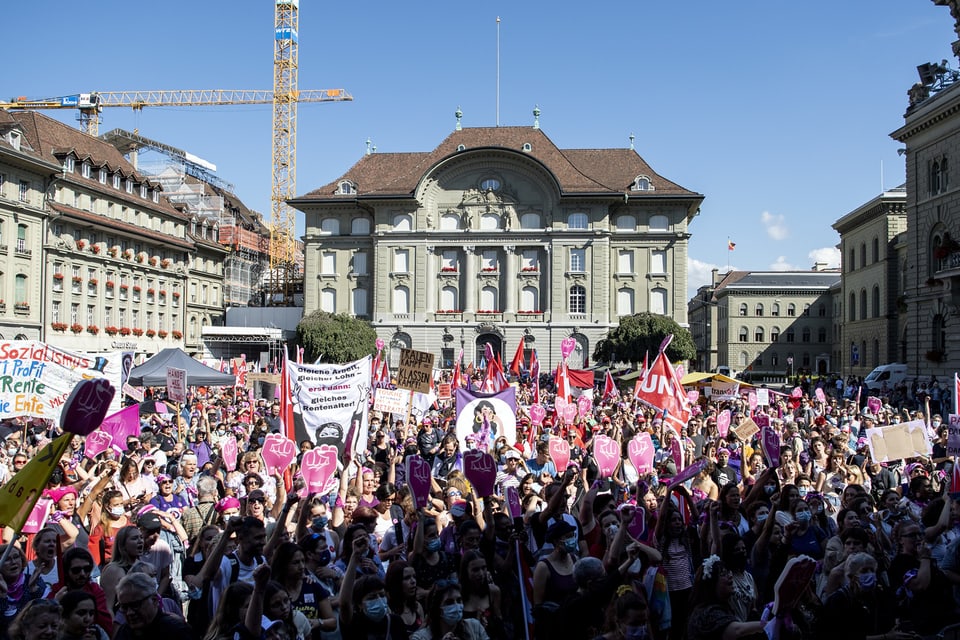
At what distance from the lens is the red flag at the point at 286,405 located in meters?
14.1

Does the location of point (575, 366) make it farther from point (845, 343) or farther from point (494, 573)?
point (494, 573)

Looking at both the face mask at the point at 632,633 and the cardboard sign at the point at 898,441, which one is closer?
the face mask at the point at 632,633

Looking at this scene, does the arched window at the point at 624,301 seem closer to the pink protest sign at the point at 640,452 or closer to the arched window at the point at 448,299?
the arched window at the point at 448,299

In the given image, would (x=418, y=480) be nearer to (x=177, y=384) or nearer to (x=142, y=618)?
(x=142, y=618)

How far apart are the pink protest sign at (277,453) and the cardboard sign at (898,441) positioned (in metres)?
7.88

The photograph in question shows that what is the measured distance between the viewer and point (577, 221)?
66.7 metres

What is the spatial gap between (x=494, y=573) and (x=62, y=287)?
165ft

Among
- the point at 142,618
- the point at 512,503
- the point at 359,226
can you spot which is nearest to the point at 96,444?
the point at 512,503

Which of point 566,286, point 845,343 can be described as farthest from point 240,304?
point 845,343

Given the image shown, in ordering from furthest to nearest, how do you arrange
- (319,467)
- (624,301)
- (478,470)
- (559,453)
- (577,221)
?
1. (624,301)
2. (577,221)
3. (559,453)
4. (319,467)
5. (478,470)

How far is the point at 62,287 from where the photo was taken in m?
51.6

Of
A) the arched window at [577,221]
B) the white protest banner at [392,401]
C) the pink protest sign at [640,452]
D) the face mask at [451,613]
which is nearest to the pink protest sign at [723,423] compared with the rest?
the pink protest sign at [640,452]

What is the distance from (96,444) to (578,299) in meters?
55.7

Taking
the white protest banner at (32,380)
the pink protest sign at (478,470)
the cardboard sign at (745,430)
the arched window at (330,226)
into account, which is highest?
the arched window at (330,226)
